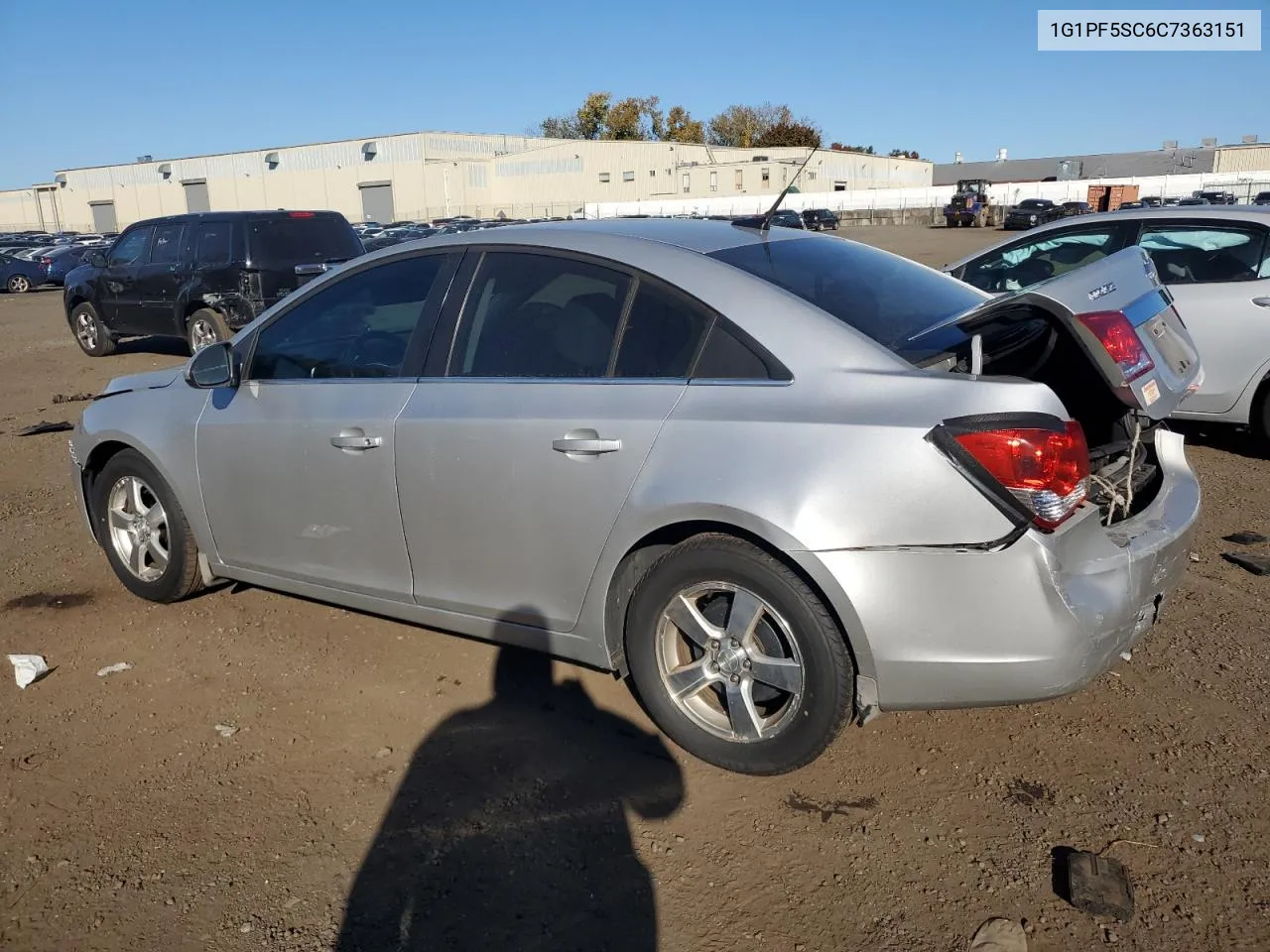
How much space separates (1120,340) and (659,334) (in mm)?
1398

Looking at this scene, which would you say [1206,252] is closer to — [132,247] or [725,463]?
[725,463]

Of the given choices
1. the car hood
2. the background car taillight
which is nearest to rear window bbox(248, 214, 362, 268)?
the car hood

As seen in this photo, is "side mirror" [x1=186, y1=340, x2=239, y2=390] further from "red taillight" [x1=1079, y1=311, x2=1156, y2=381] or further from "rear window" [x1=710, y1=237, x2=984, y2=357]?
"red taillight" [x1=1079, y1=311, x2=1156, y2=381]

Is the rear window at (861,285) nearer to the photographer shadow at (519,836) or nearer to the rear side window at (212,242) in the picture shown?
the photographer shadow at (519,836)

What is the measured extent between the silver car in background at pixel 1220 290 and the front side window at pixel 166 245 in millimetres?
10685

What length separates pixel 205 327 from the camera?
12.3 meters

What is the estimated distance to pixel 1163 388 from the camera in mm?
3143

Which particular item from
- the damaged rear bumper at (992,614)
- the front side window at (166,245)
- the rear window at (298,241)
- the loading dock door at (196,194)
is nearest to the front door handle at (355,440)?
the damaged rear bumper at (992,614)

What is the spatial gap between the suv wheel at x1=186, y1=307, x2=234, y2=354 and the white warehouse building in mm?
51364

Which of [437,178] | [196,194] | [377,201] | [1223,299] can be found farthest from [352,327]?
[196,194]

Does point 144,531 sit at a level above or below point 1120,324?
below

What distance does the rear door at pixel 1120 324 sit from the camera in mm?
2979

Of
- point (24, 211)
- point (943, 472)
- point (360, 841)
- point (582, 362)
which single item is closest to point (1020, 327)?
point (943, 472)

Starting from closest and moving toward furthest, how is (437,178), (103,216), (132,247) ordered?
(132,247) → (437,178) → (103,216)
